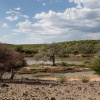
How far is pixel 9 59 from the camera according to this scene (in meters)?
32.1

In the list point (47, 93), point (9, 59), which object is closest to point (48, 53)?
point (9, 59)

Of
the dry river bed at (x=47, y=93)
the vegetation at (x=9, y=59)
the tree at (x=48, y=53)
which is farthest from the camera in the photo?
the tree at (x=48, y=53)

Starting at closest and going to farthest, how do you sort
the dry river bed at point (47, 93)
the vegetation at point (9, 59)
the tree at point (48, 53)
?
→ the dry river bed at point (47, 93) → the vegetation at point (9, 59) → the tree at point (48, 53)

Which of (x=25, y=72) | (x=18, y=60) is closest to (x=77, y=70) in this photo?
(x=25, y=72)

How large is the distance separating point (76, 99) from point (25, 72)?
47.8m

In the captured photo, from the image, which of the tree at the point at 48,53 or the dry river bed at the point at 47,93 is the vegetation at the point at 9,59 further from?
the tree at the point at 48,53

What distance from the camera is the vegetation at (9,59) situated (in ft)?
98.1

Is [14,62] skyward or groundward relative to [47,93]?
skyward

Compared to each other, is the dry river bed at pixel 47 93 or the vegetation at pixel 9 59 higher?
the vegetation at pixel 9 59

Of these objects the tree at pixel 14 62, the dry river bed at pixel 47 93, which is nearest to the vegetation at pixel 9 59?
the tree at pixel 14 62

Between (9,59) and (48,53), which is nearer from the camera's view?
(9,59)

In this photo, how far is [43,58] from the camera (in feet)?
278

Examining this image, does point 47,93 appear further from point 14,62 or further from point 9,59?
point 14,62

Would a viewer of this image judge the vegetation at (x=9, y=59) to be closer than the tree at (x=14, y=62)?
Yes
